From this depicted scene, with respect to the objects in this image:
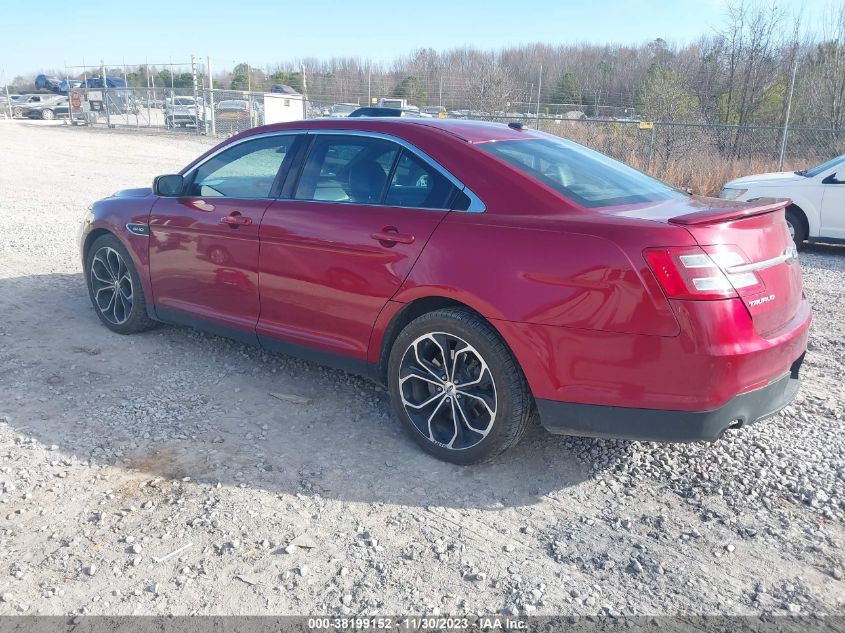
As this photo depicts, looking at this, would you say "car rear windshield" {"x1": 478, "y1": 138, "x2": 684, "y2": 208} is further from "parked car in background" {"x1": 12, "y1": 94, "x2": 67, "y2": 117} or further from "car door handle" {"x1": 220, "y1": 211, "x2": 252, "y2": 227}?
"parked car in background" {"x1": 12, "y1": 94, "x2": 67, "y2": 117}

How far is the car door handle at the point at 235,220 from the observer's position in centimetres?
455

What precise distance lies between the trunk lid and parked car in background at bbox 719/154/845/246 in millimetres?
6403

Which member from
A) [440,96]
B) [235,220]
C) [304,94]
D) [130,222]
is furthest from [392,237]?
[304,94]

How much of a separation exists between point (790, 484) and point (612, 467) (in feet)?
2.78

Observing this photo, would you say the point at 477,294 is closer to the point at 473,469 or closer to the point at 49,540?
the point at 473,469

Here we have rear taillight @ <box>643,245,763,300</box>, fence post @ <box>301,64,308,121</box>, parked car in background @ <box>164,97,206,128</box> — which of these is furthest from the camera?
parked car in background @ <box>164,97,206,128</box>

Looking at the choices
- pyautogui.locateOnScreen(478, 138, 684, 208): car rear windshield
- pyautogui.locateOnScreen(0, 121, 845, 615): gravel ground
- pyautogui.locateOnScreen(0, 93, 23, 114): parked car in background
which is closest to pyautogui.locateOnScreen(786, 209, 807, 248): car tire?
pyautogui.locateOnScreen(0, 121, 845, 615): gravel ground

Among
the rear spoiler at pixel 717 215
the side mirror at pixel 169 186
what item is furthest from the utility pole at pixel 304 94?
the rear spoiler at pixel 717 215

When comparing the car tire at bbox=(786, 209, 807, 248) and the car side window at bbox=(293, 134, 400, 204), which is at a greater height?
the car side window at bbox=(293, 134, 400, 204)

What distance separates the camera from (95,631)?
2.57m

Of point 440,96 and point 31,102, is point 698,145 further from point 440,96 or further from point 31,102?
point 31,102

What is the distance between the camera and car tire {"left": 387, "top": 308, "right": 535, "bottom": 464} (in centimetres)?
348

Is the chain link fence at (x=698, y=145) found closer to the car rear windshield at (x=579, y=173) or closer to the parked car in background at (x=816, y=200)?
the parked car in background at (x=816, y=200)

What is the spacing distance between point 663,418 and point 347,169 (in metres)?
2.28
